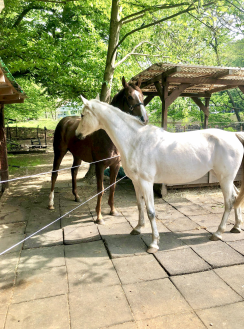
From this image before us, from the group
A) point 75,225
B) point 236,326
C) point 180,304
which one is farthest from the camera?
point 75,225

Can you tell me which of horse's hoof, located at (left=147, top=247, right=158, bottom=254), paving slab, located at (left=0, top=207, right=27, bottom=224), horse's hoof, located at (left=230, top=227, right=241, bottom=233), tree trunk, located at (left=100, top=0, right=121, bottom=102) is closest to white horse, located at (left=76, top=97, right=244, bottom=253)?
horse's hoof, located at (left=147, top=247, right=158, bottom=254)

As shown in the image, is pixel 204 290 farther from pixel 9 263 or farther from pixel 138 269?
pixel 9 263

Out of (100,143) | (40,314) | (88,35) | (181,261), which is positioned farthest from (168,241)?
(88,35)

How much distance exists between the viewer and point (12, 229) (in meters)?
3.58

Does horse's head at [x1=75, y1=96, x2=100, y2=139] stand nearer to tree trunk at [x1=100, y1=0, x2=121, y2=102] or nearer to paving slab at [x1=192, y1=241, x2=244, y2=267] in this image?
paving slab at [x1=192, y1=241, x2=244, y2=267]

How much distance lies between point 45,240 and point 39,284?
3.26 ft

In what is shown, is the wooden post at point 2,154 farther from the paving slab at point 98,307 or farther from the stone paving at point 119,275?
the paving slab at point 98,307

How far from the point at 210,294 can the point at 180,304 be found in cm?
33

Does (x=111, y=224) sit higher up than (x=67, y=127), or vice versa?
(x=67, y=127)

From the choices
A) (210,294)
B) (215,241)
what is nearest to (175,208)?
(215,241)

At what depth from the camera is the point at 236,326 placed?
68.9 inches

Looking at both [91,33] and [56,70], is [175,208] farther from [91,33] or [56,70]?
[91,33]

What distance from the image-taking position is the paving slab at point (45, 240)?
3.09 meters

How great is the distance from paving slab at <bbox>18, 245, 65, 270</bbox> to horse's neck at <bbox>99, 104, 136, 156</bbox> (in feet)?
4.93
